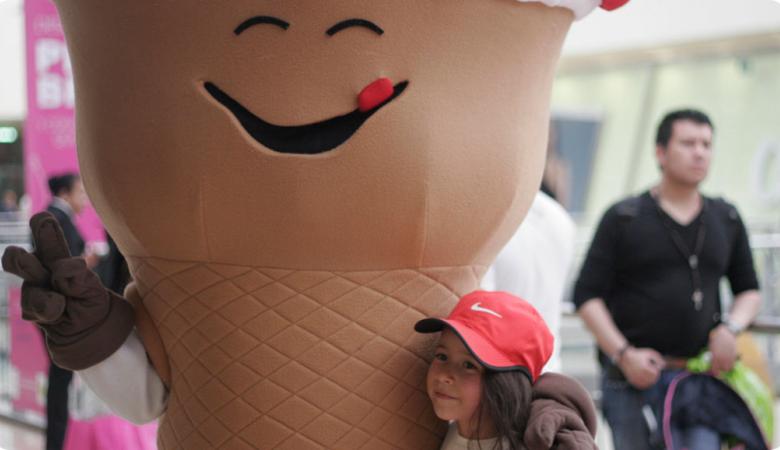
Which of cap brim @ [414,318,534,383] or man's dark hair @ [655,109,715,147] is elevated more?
man's dark hair @ [655,109,715,147]

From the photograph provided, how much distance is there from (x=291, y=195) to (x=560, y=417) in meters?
0.62

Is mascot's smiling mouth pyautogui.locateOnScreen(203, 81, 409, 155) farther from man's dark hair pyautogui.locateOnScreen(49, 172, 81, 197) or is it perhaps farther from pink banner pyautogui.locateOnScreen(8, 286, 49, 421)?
pink banner pyautogui.locateOnScreen(8, 286, 49, 421)

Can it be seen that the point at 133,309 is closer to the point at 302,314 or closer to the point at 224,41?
the point at 302,314

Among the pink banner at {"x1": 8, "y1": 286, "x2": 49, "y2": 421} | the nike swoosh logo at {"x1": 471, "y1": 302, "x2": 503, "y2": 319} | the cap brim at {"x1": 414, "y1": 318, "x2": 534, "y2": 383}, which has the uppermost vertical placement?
the nike swoosh logo at {"x1": 471, "y1": 302, "x2": 503, "y2": 319}

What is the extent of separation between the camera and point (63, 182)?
15.4 feet

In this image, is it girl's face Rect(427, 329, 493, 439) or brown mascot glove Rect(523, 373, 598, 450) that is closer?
brown mascot glove Rect(523, 373, 598, 450)

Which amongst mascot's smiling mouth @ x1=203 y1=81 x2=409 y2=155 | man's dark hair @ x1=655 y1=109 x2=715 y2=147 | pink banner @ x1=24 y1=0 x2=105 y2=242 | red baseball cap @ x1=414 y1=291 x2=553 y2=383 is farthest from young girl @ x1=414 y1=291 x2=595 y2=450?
pink banner @ x1=24 y1=0 x2=105 y2=242

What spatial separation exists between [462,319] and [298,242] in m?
0.34

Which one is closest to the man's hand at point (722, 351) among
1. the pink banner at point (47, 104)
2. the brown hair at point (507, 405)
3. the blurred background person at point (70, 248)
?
the brown hair at point (507, 405)

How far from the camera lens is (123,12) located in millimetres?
1743

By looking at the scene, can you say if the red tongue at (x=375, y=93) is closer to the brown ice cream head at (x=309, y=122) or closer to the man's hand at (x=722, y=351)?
the brown ice cream head at (x=309, y=122)

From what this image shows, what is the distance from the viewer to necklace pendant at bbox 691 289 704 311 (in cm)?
314

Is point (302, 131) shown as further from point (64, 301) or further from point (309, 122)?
point (64, 301)

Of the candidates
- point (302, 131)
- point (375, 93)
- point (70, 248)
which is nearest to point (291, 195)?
point (302, 131)
